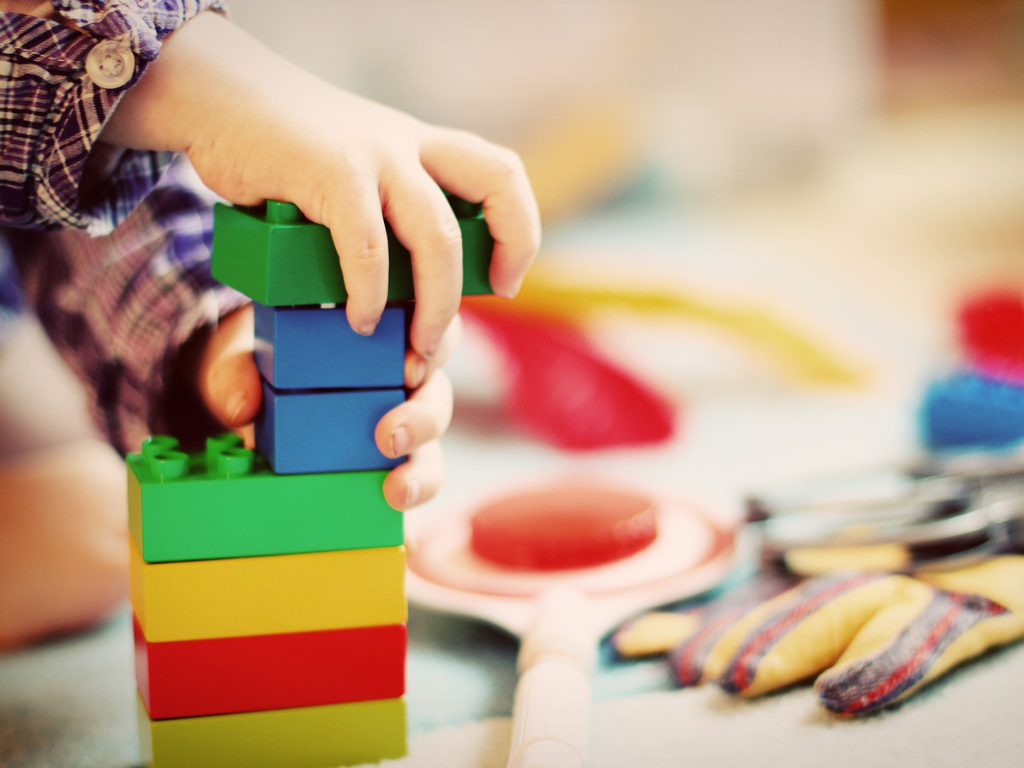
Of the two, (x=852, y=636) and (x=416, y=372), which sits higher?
(x=416, y=372)

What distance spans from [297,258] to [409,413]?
86 millimetres

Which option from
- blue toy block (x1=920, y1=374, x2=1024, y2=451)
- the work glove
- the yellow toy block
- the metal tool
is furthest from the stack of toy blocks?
blue toy block (x1=920, y1=374, x2=1024, y2=451)

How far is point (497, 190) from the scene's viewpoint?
0.45 m

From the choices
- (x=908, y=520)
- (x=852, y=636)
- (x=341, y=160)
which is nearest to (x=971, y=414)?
(x=908, y=520)

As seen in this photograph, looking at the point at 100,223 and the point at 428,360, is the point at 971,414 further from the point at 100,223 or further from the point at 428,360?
the point at 100,223

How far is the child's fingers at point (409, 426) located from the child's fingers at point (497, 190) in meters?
0.06

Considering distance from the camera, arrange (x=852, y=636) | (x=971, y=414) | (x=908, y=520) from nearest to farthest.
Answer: (x=852, y=636) → (x=908, y=520) → (x=971, y=414)

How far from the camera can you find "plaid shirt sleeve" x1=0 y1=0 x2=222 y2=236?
0.43 m

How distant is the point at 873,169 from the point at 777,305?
34.6 inches

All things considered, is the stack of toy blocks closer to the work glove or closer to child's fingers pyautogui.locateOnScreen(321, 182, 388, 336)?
child's fingers pyautogui.locateOnScreen(321, 182, 388, 336)

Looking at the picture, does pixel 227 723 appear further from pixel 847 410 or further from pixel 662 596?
pixel 847 410

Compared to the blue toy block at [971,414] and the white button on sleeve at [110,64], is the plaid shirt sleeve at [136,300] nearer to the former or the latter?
the white button on sleeve at [110,64]

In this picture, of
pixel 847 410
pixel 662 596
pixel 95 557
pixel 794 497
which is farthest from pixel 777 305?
pixel 95 557

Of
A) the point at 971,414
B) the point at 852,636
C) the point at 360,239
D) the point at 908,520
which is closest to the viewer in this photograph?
the point at 360,239
